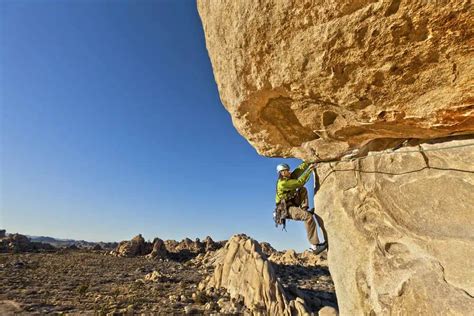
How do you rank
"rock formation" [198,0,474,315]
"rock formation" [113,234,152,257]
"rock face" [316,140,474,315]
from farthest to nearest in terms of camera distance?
"rock formation" [113,234,152,257]
"rock face" [316,140,474,315]
"rock formation" [198,0,474,315]

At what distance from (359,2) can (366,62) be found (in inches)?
32.6

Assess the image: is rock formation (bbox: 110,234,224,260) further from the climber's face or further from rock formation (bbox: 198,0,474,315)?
rock formation (bbox: 198,0,474,315)

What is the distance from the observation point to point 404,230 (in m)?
4.55

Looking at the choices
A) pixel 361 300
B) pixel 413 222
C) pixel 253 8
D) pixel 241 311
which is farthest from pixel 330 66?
pixel 241 311

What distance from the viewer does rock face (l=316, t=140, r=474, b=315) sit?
388 cm

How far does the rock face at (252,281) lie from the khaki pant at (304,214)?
353 inches

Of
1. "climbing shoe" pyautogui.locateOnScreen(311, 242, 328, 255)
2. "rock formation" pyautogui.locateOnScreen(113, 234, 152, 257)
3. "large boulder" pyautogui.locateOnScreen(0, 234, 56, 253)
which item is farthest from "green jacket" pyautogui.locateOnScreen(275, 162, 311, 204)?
"large boulder" pyautogui.locateOnScreen(0, 234, 56, 253)

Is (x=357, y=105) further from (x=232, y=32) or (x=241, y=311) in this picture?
(x=241, y=311)

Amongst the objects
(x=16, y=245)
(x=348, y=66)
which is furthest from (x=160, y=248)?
(x=348, y=66)

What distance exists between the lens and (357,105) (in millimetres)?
4586

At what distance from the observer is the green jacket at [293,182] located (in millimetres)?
6586

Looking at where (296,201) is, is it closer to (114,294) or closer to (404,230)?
(404,230)

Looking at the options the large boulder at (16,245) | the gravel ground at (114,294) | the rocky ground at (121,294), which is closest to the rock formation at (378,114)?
the gravel ground at (114,294)

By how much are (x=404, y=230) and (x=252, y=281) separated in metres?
14.2
